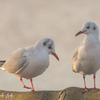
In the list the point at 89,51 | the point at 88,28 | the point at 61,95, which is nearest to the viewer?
the point at 61,95

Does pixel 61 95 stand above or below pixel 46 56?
below

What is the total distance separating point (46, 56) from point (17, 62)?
48.3 inches

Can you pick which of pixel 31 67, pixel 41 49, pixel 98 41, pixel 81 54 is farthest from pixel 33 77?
pixel 98 41

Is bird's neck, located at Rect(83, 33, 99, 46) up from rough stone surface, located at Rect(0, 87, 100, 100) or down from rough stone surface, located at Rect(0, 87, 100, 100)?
up

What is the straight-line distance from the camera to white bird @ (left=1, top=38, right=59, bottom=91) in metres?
8.93

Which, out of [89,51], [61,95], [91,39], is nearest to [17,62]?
[61,95]

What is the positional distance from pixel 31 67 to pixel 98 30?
2987 millimetres

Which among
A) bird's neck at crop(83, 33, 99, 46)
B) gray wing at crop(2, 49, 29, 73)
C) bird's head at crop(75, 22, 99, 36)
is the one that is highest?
bird's head at crop(75, 22, 99, 36)

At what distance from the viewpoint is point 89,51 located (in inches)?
359

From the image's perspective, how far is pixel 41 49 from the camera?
29.8ft

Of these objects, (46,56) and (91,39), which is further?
(91,39)

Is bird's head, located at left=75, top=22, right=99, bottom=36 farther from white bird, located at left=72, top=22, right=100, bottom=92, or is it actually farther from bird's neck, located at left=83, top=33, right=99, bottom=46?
bird's neck, located at left=83, top=33, right=99, bottom=46

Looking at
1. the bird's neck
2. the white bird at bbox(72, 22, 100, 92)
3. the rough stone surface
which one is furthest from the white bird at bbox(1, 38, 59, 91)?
the bird's neck

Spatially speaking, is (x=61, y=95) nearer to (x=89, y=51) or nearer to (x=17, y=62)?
(x=89, y=51)
